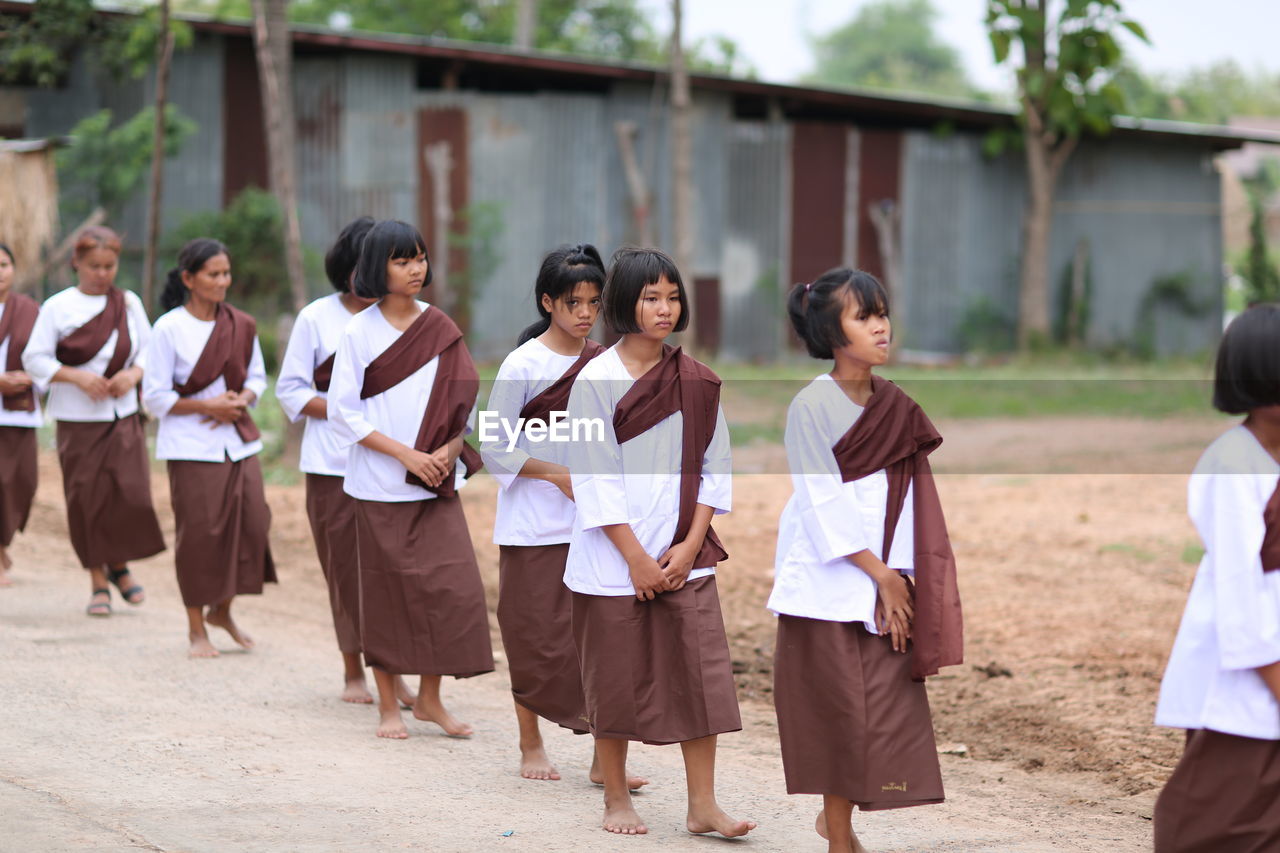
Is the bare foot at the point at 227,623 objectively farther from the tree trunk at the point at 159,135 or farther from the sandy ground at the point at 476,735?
the tree trunk at the point at 159,135

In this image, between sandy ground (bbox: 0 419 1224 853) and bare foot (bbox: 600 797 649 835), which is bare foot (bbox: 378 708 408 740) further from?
bare foot (bbox: 600 797 649 835)

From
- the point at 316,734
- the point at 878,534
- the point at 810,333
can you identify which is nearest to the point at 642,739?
the point at 878,534

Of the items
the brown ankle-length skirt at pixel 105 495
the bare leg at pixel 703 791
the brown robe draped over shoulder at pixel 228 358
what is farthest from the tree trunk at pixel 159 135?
the bare leg at pixel 703 791

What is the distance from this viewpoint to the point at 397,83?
60.8ft

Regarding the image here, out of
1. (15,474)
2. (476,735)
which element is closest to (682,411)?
(476,735)

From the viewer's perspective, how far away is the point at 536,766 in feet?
16.4

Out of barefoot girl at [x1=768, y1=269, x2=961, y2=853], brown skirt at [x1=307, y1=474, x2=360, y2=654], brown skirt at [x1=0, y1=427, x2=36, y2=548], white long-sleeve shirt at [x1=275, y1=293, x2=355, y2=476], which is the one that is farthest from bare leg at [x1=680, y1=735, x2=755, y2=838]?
brown skirt at [x1=0, y1=427, x2=36, y2=548]

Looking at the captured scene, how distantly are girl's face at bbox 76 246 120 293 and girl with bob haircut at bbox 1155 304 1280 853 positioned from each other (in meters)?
5.46

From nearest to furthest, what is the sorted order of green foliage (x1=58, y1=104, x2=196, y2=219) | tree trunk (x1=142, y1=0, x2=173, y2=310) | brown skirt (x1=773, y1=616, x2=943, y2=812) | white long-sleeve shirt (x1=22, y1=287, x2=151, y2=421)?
brown skirt (x1=773, y1=616, x2=943, y2=812) → white long-sleeve shirt (x1=22, y1=287, x2=151, y2=421) → tree trunk (x1=142, y1=0, x2=173, y2=310) → green foliage (x1=58, y1=104, x2=196, y2=219)

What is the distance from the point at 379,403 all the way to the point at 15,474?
137 inches

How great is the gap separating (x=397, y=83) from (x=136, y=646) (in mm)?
12928

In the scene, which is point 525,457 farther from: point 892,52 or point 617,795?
point 892,52

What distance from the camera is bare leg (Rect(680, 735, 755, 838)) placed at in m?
4.28

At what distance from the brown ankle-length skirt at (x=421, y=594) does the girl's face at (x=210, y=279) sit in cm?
164
